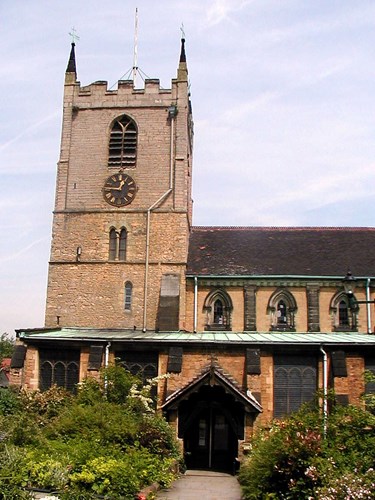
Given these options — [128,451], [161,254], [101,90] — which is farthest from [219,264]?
[128,451]

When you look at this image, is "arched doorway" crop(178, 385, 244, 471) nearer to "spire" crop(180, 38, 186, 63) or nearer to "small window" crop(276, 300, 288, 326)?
"small window" crop(276, 300, 288, 326)

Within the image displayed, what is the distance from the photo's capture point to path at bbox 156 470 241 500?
54.1ft

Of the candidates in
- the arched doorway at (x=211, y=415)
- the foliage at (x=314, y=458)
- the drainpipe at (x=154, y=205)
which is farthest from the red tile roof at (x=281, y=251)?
the foliage at (x=314, y=458)

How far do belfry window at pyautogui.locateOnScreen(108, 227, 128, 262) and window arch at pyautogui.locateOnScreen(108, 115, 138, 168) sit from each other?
3765 millimetres

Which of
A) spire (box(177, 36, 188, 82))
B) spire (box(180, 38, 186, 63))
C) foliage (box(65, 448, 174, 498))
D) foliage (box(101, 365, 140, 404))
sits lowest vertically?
foliage (box(65, 448, 174, 498))

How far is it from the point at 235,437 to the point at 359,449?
8985 millimetres

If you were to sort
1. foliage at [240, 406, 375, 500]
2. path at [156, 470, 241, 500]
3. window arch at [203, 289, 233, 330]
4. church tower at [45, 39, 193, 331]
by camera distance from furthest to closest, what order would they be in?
window arch at [203, 289, 233, 330]
church tower at [45, 39, 193, 331]
path at [156, 470, 241, 500]
foliage at [240, 406, 375, 500]

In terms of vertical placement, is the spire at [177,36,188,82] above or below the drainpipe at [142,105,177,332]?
above

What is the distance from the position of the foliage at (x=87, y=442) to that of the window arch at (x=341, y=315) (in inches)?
456

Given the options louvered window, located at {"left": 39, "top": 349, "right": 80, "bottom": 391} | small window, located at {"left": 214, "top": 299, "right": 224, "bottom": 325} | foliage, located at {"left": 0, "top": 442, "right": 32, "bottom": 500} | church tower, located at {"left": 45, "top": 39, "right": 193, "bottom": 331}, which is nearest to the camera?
foliage, located at {"left": 0, "top": 442, "right": 32, "bottom": 500}

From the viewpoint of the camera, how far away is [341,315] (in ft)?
97.5

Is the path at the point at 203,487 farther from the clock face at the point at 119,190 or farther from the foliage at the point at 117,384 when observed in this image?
the clock face at the point at 119,190

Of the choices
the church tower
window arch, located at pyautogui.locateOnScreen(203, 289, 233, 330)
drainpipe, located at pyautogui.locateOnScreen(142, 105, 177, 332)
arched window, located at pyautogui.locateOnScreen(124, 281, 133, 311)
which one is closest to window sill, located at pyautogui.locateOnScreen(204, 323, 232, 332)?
window arch, located at pyautogui.locateOnScreen(203, 289, 233, 330)

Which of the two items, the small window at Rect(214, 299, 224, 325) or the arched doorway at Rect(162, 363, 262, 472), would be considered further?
the small window at Rect(214, 299, 224, 325)
